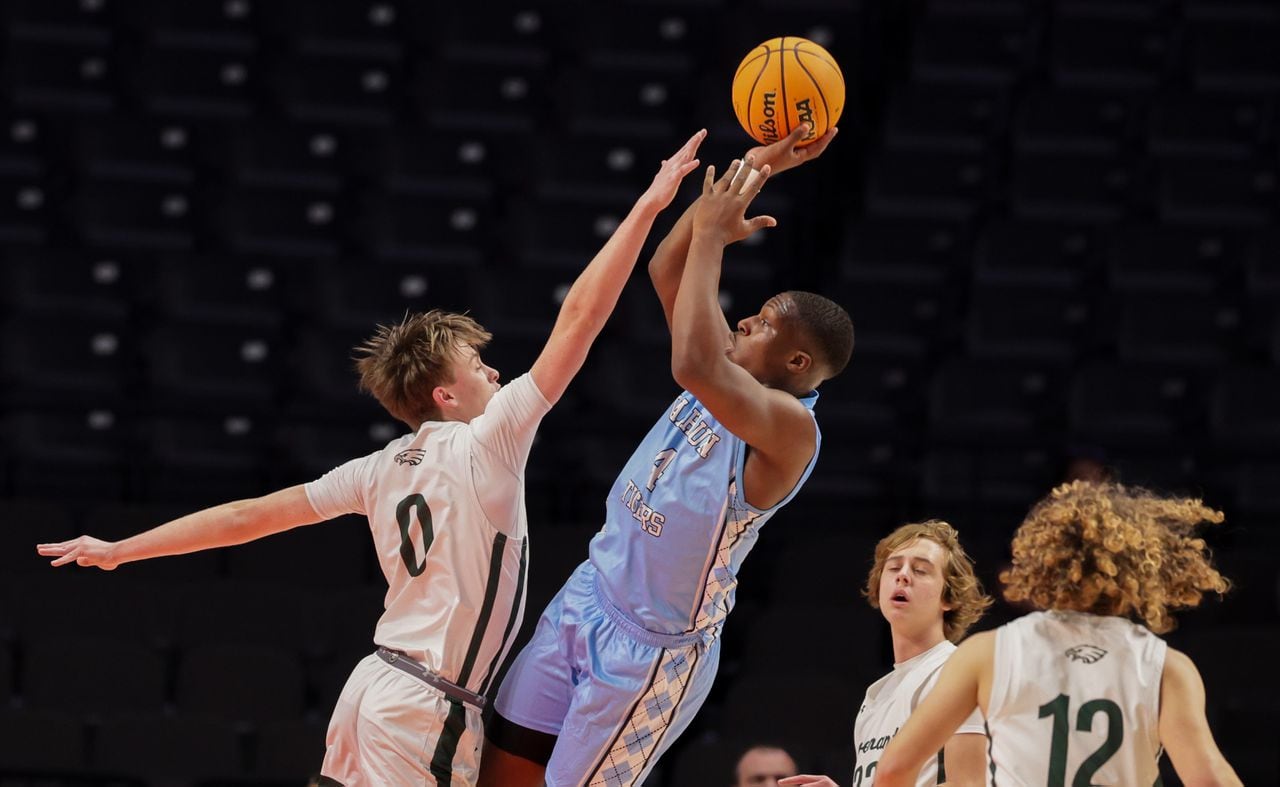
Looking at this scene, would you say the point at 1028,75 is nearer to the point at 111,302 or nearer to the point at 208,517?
the point at 111,302

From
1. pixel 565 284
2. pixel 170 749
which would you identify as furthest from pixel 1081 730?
pixel 565 284

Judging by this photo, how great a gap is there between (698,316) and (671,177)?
389mm

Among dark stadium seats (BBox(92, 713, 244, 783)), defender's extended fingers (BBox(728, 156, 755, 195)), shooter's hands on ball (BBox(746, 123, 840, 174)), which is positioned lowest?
dark stadium seats (BBox(92, 713, 244, 783))

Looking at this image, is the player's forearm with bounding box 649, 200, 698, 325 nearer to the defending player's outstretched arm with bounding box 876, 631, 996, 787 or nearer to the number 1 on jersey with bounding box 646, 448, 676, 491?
the number 1 on jersey with bounding box 646, 448, 676, 491

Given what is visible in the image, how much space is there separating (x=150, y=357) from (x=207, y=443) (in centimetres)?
53

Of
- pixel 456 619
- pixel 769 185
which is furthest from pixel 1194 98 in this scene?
pixel 456 619

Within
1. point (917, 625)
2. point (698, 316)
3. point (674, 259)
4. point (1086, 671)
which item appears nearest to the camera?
point (1086, 671)

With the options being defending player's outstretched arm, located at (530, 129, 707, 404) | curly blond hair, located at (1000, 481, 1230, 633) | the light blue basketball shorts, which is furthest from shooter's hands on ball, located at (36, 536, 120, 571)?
curly blond hair, located at (1000, 481, 1230, 633)

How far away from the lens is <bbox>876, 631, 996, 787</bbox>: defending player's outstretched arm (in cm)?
349

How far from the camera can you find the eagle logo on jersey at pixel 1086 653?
3521 mm

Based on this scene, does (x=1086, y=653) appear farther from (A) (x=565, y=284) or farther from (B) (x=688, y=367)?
(A) (x=565, y=284)

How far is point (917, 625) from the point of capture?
481 cm

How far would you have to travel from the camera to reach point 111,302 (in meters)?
9.42

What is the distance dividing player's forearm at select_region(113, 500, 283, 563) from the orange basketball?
66.3 inches
